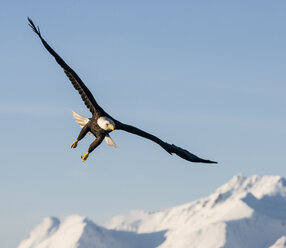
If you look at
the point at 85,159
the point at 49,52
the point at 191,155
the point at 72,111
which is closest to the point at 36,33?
the point at 49,52

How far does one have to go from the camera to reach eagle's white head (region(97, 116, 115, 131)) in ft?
115

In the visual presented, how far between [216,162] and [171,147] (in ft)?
10.1

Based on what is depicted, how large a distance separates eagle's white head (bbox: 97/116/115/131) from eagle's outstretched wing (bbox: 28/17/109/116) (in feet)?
2.17

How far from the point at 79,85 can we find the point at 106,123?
107 inches

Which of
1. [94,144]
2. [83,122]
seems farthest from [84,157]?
[83,122]

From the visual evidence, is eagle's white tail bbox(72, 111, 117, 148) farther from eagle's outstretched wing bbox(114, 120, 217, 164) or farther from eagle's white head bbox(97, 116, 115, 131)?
eagle's white head bbox(97, 116, 115, 131)

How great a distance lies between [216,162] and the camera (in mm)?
37250

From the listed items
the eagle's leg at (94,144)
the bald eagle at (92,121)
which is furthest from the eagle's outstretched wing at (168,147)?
the eagle's leg at (94,144)

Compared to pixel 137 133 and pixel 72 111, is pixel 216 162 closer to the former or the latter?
pixel 137 133

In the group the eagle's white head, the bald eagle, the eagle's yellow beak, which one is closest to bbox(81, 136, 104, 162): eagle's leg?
the bald eagle

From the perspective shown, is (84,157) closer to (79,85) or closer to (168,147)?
(79,85)

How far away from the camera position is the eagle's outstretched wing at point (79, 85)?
36.3 metres

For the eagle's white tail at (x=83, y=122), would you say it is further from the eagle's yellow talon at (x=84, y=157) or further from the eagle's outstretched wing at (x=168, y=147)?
the eagle's yellow talon at (x=84, y=157)

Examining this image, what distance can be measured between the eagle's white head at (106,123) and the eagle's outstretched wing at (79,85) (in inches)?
26.1
